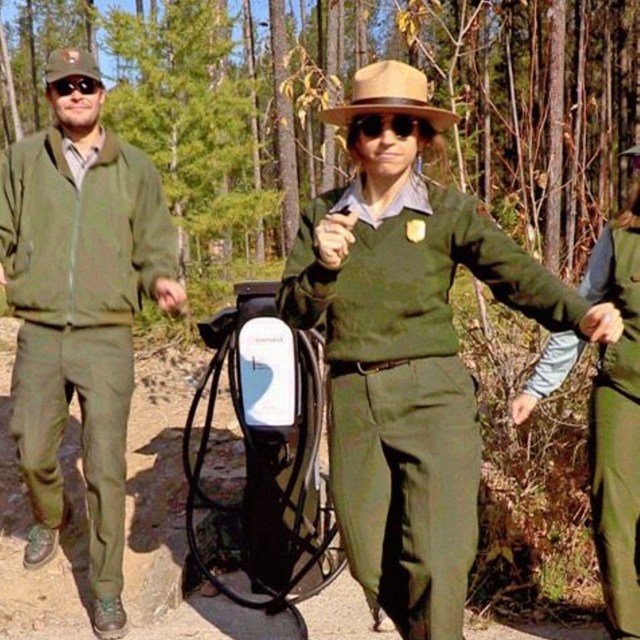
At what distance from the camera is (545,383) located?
9.95 ft

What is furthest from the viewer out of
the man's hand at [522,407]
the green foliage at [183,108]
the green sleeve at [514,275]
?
the green foliage at [183,108]

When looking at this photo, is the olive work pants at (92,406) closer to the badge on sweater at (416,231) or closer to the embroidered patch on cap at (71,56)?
the embroidered patch on cap at (71,56)

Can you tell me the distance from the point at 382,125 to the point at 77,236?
1.57 metres

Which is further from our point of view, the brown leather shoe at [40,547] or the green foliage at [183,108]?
the green foliage at [183,108]

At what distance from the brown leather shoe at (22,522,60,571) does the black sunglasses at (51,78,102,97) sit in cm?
188

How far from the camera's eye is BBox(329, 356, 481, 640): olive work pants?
101 inches

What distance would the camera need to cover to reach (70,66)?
3615 mm

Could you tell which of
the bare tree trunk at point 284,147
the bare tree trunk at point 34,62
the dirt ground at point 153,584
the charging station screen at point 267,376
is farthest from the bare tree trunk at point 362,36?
the bare tree trunk at point 34,62

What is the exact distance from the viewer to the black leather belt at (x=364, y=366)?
259 centimetres

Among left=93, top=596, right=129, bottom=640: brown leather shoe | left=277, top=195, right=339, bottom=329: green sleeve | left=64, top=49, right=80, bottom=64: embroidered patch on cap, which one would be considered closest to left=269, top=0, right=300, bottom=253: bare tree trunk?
left=64, top=49, right=80, bottom=64: embroidered patch on cap

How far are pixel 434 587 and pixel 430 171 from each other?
4.04ft

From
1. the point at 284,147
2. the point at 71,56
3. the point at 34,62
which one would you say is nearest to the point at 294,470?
the point at 71,56

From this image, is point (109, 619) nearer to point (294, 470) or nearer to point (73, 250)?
point (294, 470)

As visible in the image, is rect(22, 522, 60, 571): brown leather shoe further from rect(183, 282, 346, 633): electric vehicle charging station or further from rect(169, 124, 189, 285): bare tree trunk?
rect(169, 124, 189, 285): bare tree trunk
